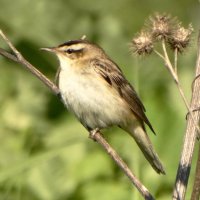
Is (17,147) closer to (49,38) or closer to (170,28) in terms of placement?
→ (49,38)

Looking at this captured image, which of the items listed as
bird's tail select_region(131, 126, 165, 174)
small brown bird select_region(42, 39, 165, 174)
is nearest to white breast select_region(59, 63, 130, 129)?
small brown bird select_region(42, 39, 165, 174)

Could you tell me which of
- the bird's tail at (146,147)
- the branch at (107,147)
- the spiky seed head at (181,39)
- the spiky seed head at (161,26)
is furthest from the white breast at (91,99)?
the spiky seed head at (181,39)

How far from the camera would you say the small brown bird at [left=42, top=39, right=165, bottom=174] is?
6.24 m

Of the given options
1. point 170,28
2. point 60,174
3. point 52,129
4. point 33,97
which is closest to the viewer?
point 170,28

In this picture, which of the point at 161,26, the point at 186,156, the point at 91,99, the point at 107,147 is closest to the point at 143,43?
the point at 161,26

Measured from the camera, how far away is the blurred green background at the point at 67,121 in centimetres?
638

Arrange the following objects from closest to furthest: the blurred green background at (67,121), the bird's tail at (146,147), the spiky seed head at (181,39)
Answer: the spiky seed head at (181,39) < the bird's tail at (146,147) < the blurred green background at (67,121)

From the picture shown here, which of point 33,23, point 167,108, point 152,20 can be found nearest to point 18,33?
point 33,23

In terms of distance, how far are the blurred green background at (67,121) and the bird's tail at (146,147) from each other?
0.26 feet

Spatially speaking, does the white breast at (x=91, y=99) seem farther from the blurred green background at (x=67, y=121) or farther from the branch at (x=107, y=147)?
the branch at (x=107, y=147)

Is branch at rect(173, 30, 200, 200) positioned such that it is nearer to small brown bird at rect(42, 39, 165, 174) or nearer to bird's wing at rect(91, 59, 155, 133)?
small brown bird at rect(42, 39, 165, 174)

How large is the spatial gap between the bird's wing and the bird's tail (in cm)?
10

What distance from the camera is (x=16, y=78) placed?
8664 mm

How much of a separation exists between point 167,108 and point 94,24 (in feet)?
8.80
